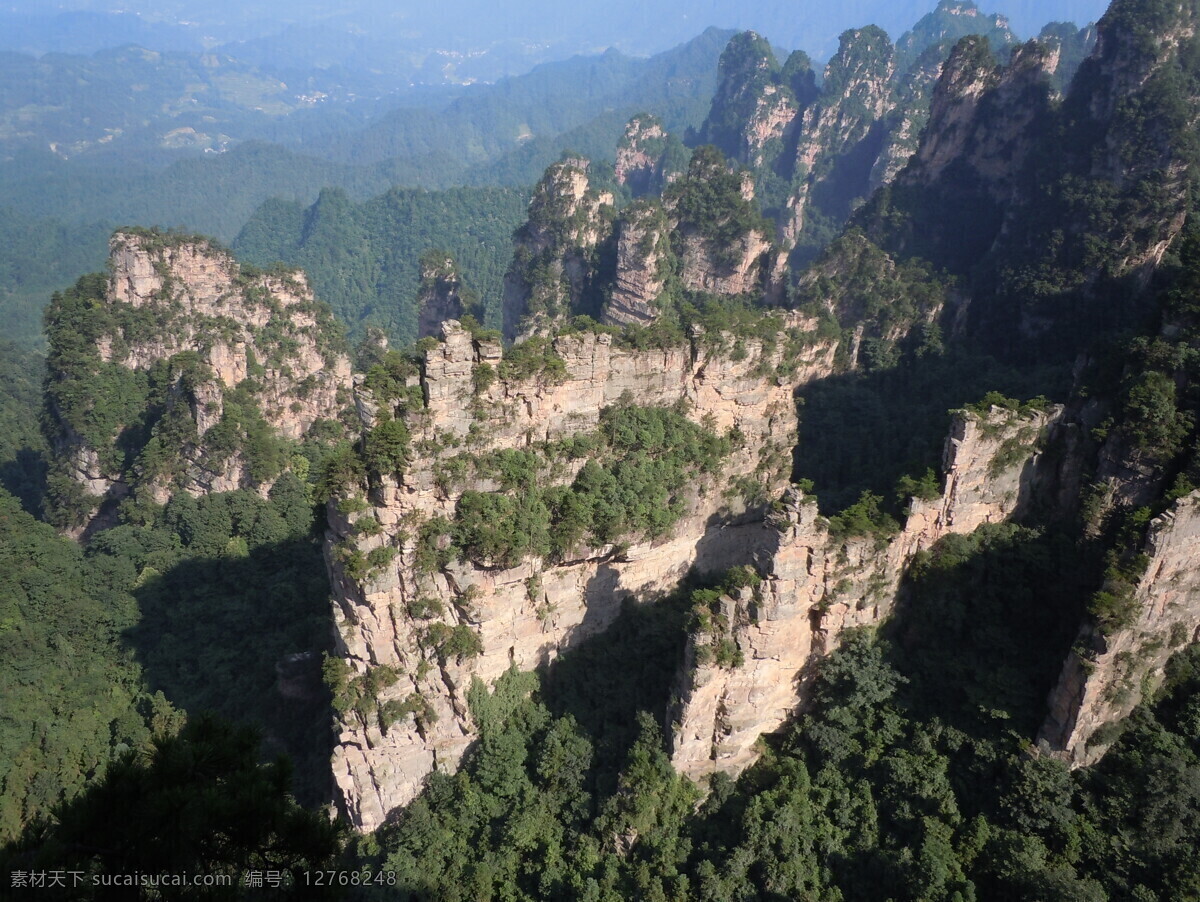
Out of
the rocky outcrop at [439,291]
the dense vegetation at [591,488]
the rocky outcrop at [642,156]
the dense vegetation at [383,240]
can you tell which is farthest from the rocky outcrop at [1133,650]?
the rocky outcrop at [642,156]

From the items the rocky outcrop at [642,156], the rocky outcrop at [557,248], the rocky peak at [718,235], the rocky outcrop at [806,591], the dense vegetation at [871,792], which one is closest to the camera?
the dense vegetation at [871,792]

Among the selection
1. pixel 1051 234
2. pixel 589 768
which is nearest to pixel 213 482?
pixel 589 768

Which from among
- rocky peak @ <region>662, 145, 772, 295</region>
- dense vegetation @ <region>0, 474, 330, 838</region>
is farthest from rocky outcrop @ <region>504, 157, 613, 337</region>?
dense vegetation @ <region>0, 474, 330, 838</region>

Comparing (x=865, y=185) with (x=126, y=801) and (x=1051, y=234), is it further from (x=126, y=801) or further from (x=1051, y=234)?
(x=126, y=801)

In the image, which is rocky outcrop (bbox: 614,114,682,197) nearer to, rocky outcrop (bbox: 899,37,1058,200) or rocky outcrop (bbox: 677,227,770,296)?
rocky outcrop (bbox: 677,227,770,296)

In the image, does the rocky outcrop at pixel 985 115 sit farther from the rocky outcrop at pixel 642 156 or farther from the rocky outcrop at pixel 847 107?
the rocky outcrop at pixel 642 156
